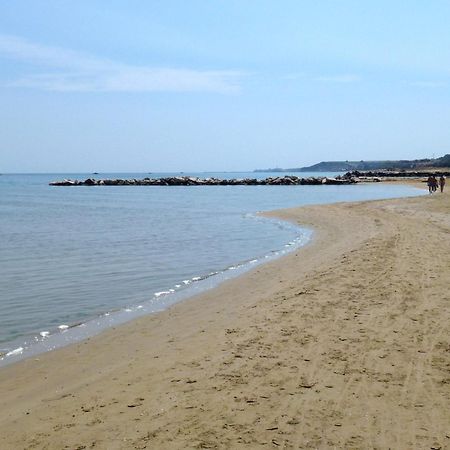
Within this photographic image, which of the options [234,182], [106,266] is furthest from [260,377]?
[234,182]

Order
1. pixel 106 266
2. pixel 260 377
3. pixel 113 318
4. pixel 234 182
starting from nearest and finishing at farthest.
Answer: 1. pixel 260 377
2. pixel 113 318
3. pixel 106 266
4. pixel 234 182

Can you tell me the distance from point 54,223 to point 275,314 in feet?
76.6

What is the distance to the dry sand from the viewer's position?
4.70 meters

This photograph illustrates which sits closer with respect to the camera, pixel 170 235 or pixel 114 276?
pixel 114 276

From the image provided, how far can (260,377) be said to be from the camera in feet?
19.5

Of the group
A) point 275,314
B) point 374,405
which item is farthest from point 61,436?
point 275,314

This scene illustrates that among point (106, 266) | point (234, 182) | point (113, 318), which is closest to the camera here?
point (113, 318)

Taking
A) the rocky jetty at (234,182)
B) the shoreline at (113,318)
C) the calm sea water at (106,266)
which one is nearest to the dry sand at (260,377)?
the shoreline at (113,318)

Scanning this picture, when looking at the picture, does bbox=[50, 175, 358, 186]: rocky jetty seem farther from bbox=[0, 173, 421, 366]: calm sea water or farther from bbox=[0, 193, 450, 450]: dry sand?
bbox=[0, 193, 450, 450]: dry sand

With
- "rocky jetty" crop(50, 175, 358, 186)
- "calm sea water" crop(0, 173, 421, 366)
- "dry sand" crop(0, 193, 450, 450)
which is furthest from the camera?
"rocky jetty" crop(50, 175, 358, 186)

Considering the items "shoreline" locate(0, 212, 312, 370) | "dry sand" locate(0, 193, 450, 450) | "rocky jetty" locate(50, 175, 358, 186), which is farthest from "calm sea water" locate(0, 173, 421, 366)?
"rocky jetty" locate(50, 175, 358, 186)

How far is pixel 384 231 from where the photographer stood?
20.6m

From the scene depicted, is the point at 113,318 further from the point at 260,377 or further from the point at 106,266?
the point at 106,266

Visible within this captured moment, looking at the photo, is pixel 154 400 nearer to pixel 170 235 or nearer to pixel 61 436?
pixel 61 436
